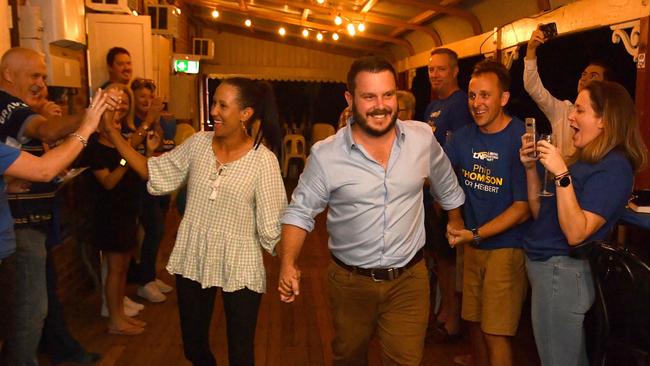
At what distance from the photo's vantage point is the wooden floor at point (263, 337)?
12.5 ft

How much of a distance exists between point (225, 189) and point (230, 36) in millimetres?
12769

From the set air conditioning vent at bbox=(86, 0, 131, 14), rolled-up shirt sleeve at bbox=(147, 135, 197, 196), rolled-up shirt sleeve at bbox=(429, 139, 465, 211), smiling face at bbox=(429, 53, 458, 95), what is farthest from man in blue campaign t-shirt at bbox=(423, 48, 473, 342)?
air conditioning vent at bbox=(86, 0, 131, 14)

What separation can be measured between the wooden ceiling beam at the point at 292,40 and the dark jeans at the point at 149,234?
9770 millimetres

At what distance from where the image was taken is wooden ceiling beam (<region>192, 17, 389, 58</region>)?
14117mm

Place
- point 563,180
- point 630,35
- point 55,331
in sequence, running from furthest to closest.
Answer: point 630,35
point 55,331
point 563,180

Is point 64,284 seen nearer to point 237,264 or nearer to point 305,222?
point 237,264

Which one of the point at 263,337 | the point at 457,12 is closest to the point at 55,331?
the point at 263,337

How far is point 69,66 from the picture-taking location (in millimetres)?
4359

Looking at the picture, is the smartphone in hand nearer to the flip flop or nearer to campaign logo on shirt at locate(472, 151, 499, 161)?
campaign logo on shirt at locate(472, 151, 499, 161)

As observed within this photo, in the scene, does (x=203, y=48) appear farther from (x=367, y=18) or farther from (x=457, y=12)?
(x=457, y=12)

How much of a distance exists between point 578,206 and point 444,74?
2.18 metres

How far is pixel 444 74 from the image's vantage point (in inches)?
173

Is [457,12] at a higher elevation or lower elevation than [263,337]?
higher

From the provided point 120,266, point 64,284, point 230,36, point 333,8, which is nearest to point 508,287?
point 120,266
